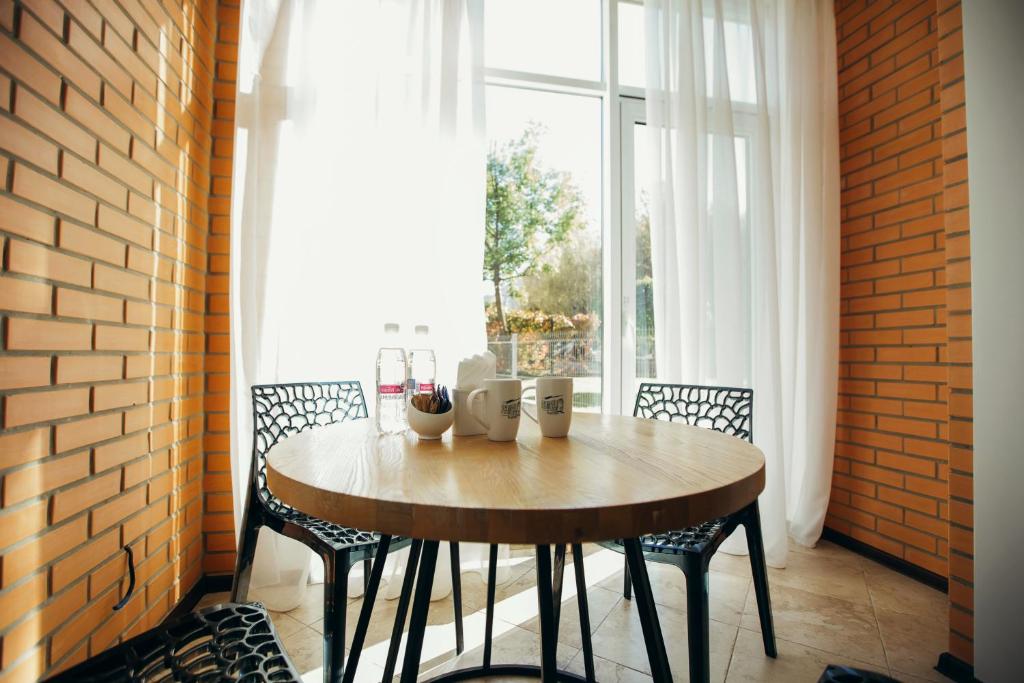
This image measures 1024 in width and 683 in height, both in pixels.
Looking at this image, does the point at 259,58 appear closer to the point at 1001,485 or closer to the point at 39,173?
the point at 39,173

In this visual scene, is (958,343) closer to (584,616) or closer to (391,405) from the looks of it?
(584,616)

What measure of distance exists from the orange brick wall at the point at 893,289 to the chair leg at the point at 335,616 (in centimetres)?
211

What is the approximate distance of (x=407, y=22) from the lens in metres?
2.09

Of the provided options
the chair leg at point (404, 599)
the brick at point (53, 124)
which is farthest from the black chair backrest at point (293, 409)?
the brick at point (53, 124)

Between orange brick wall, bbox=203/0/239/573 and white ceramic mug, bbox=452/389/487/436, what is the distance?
137 centimetres

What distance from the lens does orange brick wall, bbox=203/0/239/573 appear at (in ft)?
6.59

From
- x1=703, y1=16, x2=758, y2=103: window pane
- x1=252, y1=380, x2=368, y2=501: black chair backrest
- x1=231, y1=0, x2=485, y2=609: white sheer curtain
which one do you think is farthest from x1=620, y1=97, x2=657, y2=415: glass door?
x1=252, y1=380, x2=368, y2=501: black chair backrest

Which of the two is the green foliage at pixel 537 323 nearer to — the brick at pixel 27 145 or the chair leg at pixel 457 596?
the chair leg at pixel 457 596

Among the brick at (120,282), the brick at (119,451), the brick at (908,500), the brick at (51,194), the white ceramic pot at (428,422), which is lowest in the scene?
the brick at (908,500)

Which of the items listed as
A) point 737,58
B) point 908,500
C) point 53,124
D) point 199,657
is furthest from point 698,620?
point 737,58

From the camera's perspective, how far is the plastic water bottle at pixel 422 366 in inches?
45.8

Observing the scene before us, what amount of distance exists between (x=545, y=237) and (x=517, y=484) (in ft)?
6.53

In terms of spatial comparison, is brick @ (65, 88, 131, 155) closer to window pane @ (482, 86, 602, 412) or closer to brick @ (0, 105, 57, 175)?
brick @ (0, 105, 57, 175)

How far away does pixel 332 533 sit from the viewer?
1309mm
